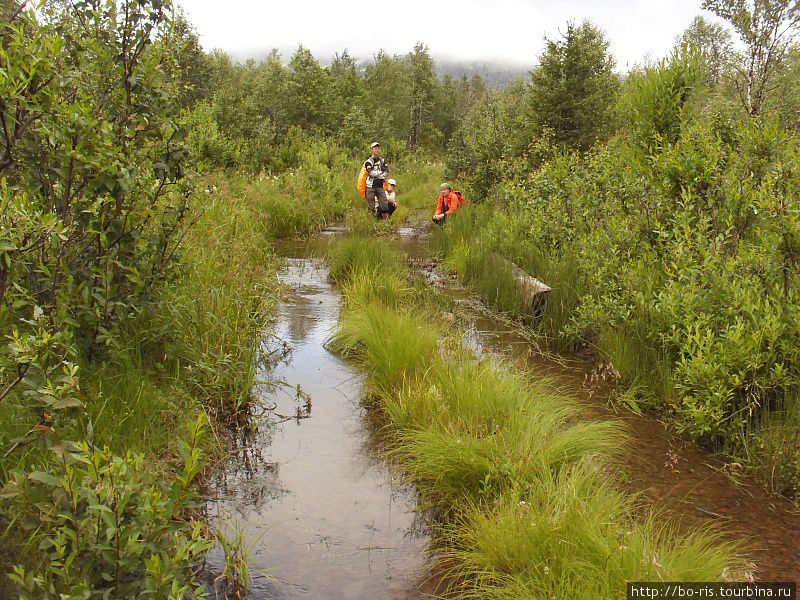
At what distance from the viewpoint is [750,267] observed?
15.8ft

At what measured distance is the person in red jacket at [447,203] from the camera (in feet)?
41.2

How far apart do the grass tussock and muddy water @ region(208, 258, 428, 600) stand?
9.2 inches

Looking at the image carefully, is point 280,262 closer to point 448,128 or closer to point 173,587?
point 173,587

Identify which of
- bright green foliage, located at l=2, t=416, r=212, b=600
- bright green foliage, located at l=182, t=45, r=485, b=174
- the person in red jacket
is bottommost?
bright green foliage, located at l=2, t=416, r=212, b=600

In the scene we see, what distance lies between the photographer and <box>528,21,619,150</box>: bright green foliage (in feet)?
56.4

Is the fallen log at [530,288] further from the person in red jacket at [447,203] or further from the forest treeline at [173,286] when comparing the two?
the person in red jacket at [447,203]

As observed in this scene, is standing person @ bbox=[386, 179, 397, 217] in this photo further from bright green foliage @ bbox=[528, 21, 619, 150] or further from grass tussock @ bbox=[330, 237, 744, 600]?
grass tussock @ bbox=[330, 237, 744, 600]

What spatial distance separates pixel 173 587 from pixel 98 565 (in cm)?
34

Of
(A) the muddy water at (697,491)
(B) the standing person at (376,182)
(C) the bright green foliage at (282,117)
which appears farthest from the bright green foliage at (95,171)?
(B) the standing person at (376,182)

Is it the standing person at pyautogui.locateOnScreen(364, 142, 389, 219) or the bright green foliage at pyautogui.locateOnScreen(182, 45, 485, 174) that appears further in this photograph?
the bright green foliage at pyautogui.locateOnScreen(182, 45, 485, 174)

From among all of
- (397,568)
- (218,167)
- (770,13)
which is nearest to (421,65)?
(770,13)

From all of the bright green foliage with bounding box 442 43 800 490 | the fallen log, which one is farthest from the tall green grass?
the bright green foliage with bounding box 442 43 800 490

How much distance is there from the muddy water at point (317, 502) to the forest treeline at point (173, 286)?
0.34 meters

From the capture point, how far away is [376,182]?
14.0 metres
